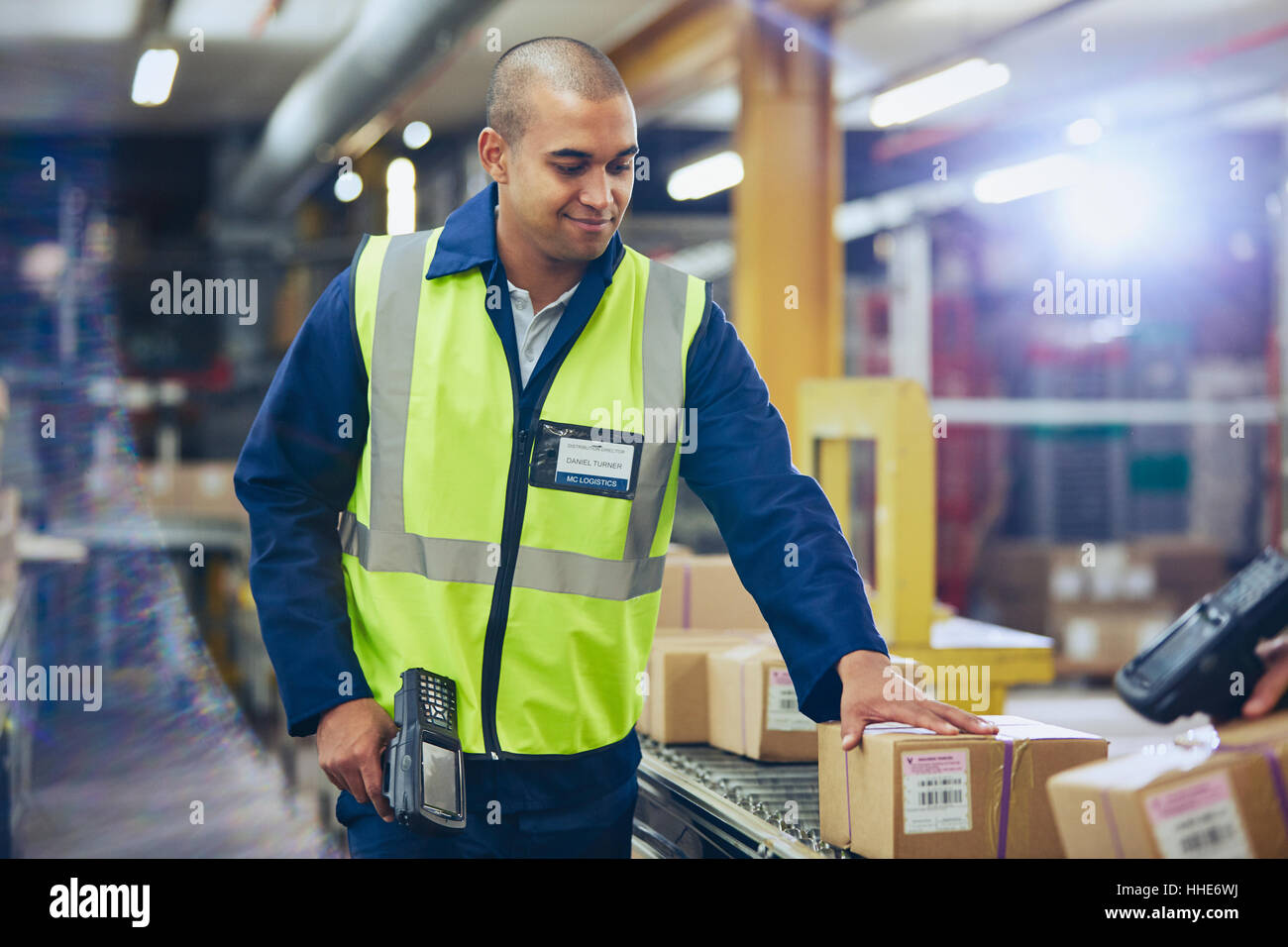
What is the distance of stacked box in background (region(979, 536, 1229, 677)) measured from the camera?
6.92 m

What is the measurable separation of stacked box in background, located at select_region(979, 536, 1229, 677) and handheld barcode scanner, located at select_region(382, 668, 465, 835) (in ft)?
19.3

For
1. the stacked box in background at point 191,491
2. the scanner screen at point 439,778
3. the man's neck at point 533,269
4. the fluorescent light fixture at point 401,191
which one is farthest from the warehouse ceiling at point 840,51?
the scanner screen at point 439,778

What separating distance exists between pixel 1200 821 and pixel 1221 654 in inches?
17.6

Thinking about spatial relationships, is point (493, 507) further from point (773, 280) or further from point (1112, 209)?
point (1112, 209)

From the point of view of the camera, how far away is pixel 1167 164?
26.5ft

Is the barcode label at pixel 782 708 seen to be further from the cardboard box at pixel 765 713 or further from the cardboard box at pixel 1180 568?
the cardboard box at pixel 1180 568

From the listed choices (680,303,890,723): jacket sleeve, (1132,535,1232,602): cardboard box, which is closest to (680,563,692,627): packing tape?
(680,303,890,723): jacket sleeve

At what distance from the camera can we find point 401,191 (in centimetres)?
973

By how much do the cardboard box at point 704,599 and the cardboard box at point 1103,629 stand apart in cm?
456

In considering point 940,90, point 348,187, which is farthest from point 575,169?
point 348,187

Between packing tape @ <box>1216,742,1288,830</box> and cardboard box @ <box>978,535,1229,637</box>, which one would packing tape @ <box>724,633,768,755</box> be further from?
cardboard box @ <box>978,535,1229,637</box>

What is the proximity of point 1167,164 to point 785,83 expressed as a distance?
144 inches

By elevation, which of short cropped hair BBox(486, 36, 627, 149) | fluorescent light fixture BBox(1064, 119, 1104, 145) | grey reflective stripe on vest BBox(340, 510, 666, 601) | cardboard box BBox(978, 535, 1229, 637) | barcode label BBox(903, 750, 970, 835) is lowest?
cardboard box BBox(978, 535, 1229, 637)
